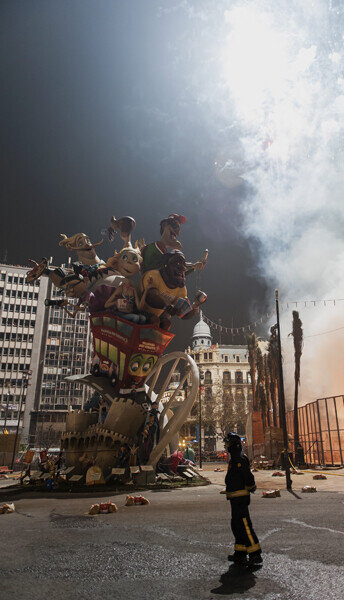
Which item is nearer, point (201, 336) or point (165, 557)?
point (165, 557)

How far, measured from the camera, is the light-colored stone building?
73.8m

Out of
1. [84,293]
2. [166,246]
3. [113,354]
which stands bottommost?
[113,354]

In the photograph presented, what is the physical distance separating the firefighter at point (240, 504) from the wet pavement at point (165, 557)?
0.60 ft

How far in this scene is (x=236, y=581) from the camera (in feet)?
15.2

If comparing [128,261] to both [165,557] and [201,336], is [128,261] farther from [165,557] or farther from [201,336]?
[201,336]

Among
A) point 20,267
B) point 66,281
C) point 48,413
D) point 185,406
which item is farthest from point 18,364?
point 185,406

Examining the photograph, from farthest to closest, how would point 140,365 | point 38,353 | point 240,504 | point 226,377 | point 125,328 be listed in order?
point 226,377, point 38,353, point 140,365, point 125,328, point 240,504

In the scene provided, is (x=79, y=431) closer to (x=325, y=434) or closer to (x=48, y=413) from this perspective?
(x=325, y=434)

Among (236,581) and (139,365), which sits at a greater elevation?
(139,365)

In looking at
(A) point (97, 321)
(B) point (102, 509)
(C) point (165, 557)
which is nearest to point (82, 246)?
(A) point (97, 321)

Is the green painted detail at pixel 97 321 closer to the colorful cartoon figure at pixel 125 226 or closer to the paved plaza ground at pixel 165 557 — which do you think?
the colorful cartoon figure at pixel 125 226

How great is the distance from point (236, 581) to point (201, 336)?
106 meters

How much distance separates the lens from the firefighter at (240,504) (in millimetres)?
5250

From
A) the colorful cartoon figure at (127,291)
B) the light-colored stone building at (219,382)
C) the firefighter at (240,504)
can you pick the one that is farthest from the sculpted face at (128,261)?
the light-colored stone building at (219,382)
